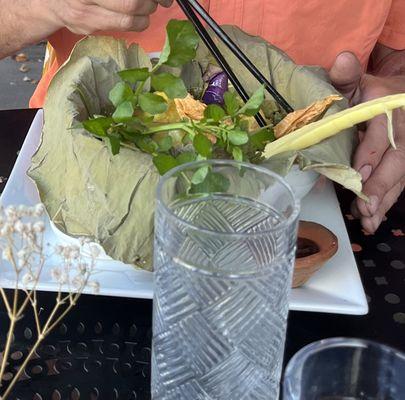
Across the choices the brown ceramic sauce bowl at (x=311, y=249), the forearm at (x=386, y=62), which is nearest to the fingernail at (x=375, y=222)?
the brown ceramic sauce bowl at (x=311, y=249)

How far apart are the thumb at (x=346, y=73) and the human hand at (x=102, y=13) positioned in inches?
9.8

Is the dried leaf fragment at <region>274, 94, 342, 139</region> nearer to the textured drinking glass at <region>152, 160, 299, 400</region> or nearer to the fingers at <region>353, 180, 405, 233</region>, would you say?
the fingers at <region>353, 180, 405, 233</region>

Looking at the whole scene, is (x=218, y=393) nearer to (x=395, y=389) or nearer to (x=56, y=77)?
(x=395, y=389)

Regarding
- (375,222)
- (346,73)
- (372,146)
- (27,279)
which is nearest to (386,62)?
(346,73)

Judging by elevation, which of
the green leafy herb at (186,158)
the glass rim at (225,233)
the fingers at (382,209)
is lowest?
the fingers at (382,209)

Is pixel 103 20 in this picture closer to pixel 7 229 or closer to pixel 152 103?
pixel 152 103

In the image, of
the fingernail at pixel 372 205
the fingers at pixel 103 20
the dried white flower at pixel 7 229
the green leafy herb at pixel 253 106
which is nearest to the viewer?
the dried white flower at pixel 7 229

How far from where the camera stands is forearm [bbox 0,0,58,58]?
104cm

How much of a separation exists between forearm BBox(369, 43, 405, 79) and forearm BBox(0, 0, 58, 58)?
23.0 inches

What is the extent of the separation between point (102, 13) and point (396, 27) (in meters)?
0.59

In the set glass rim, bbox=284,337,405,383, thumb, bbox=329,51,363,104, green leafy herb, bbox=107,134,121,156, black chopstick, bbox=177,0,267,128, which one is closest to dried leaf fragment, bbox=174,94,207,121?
black chopstick, bbox=177,0,267,128

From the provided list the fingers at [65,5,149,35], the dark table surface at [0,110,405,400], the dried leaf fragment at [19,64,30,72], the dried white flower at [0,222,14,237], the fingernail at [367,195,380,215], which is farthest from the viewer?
the dried leaf fragment at [19,64,30,72]

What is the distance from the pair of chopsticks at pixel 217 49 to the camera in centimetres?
79

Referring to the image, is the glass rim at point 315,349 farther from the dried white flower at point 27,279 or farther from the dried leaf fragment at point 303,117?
the dried leaf fragment at point 303,117
